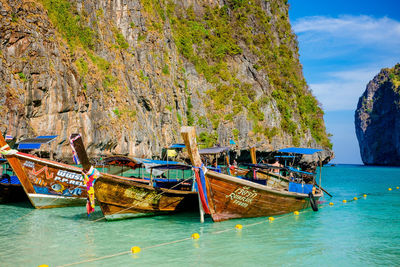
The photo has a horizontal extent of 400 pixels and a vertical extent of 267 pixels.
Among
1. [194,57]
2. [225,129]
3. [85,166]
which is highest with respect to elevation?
[194,57]

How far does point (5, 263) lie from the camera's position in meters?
8.39

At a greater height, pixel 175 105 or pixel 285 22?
pixel 285 22

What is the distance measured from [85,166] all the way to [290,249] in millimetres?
7175

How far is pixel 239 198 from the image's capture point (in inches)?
515

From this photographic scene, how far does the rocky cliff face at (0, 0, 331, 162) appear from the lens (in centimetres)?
3114

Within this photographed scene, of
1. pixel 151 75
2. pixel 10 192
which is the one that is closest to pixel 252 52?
pixel 151 75

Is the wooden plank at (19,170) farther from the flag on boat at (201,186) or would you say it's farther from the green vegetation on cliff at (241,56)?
the green vegetation on cliff at (241,56)

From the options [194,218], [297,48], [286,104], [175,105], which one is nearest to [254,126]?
[286,104]

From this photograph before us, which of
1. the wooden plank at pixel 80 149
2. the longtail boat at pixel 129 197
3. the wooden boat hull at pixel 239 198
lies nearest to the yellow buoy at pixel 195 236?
the wooden boat hull at pixel 239 198

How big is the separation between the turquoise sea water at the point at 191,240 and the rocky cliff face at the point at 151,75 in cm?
1882

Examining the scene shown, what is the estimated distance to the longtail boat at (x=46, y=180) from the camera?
14.1m

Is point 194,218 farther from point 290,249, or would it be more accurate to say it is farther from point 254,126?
point 254,126

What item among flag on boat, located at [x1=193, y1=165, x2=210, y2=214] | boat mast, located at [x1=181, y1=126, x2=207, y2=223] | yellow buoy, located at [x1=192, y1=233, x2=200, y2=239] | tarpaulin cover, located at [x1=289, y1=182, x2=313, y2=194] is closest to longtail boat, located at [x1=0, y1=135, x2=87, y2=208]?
flag on boat, located at [x1=193, y1=165, x2=210, y2=214]

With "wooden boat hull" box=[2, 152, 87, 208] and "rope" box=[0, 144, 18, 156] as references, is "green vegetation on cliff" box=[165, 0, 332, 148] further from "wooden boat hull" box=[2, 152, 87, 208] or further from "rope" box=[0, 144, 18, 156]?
"rope" box=[0, 144, 18, 156]
